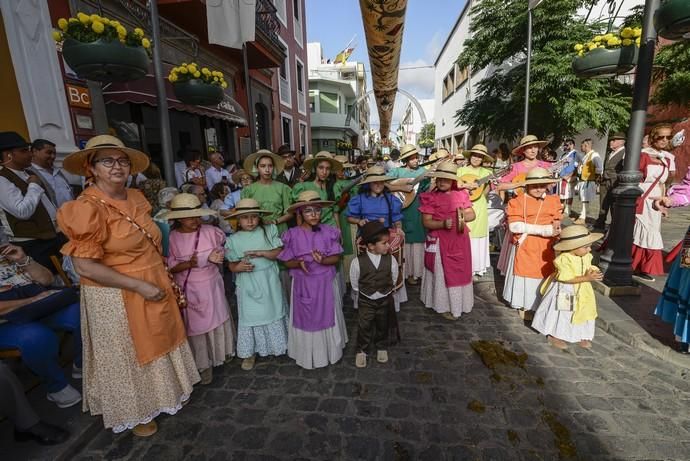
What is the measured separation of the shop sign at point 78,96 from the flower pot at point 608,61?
280 inches

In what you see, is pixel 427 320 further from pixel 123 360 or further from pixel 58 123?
pixel 58 123

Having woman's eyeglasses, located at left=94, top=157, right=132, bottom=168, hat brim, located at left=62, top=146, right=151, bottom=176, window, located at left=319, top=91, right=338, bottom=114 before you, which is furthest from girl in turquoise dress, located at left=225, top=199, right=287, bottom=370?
window, located at left=319, top=91, right=338, bottom=114

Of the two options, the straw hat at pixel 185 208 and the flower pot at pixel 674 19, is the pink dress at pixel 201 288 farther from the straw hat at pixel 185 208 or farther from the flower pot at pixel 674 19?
the flower pot at pixel 674 19

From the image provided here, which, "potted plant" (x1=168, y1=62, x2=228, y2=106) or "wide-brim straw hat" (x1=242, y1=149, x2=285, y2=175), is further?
"potted plant" (x1=168, y1=62, x2=228, y2=106)

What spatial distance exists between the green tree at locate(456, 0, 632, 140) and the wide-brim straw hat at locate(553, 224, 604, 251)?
7.50 metres

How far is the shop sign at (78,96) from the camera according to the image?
190 inches

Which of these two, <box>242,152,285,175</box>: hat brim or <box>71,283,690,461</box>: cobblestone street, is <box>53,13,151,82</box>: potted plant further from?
<box>71,283,690,461</box>: cobblestone street

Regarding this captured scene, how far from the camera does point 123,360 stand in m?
2.36

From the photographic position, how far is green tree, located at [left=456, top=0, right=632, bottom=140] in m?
9.11

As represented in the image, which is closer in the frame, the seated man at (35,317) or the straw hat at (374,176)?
the seated man at (35,317)

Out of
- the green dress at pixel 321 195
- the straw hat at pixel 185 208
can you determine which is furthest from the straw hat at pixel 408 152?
the straw hat at pixel 185 208

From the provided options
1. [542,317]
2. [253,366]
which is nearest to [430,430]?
[253,366]

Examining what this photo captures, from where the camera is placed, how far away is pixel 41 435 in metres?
2.36

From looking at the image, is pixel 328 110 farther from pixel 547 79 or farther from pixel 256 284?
pixel 256 284
